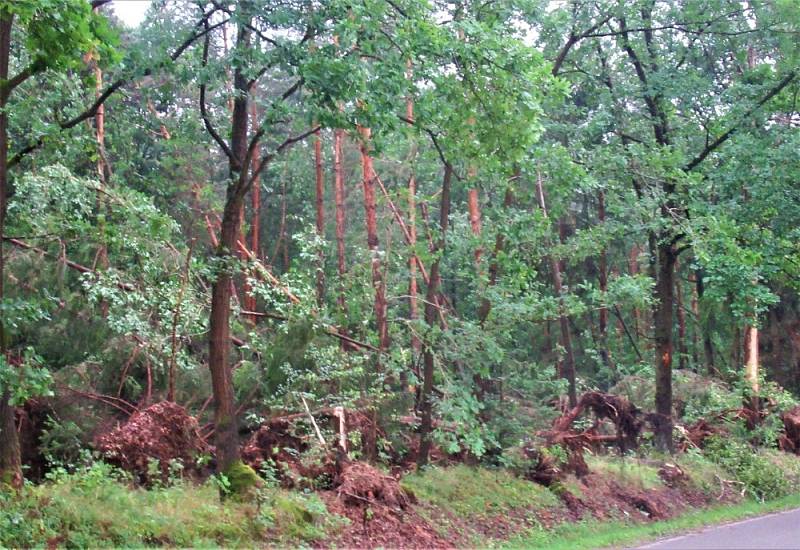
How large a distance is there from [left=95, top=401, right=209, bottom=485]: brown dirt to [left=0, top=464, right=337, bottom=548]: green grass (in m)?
0.70

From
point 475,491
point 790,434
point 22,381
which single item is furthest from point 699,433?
point 22,381

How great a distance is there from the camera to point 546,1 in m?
16.3

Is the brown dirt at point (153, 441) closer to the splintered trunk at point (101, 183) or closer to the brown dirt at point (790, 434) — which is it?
the splintered trunk at point (101, 183)

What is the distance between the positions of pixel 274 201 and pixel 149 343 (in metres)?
24.0

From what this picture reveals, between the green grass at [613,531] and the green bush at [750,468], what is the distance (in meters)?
1.83

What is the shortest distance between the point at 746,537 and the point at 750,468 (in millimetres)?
7053

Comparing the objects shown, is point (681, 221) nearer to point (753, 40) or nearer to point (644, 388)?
point (753, 40)

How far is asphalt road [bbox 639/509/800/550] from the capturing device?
1258 cm

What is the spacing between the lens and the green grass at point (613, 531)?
540 inches

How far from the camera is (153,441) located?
1325 cm

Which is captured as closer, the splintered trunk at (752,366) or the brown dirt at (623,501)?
the brown dirt at (623,501)

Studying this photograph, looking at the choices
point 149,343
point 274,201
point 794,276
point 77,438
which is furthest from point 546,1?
point 274,201

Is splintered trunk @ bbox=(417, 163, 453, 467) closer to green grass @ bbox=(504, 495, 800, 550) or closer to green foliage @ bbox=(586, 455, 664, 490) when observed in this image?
green grass @ bbox=(504, 495, 800, 550)

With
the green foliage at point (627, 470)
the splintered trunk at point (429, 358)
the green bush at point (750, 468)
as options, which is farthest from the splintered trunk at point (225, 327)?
the green bush at point (750, 468)
